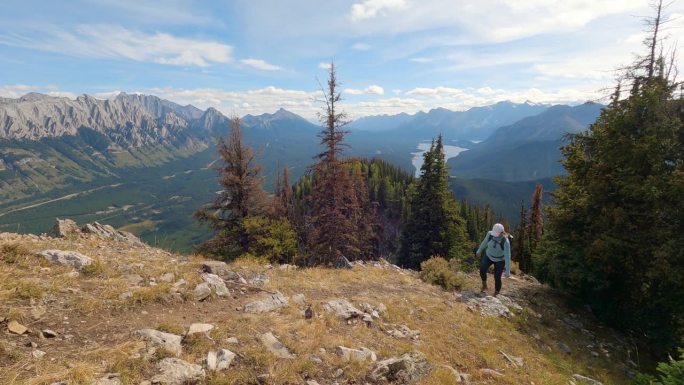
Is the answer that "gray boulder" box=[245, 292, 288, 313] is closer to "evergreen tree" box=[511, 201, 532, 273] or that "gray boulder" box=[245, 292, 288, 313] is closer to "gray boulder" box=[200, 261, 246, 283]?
"gray boulder" box=[200, 261, 246, 283]

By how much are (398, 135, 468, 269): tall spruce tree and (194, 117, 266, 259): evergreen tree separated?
1863cm

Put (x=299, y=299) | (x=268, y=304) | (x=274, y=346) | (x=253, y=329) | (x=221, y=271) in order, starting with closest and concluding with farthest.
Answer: (x=274, y=346)
(x=253, y=329)
(x=268, y=304)
(x=299, y=299)
(x=221, y=271)

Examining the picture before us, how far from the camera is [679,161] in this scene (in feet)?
45.4

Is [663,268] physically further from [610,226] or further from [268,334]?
[268,334]

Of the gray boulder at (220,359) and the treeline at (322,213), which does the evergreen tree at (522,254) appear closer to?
the treeline at (322,213)

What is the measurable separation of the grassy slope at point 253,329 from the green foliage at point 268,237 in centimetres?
944

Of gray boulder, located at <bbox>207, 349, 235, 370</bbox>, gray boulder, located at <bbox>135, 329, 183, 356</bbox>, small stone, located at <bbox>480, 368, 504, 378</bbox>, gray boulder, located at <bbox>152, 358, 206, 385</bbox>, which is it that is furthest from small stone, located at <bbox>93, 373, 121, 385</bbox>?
small stone, located at <bbox>480, 368, 504, 378</bbox>

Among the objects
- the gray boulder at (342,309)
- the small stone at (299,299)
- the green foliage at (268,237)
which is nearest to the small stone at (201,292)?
the small stone at (299,299)

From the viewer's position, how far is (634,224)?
555 inches

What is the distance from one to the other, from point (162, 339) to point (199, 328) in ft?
2.64

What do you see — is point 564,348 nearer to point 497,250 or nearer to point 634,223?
point 497,250

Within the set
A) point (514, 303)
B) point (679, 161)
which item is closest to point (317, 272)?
point (514, 303)

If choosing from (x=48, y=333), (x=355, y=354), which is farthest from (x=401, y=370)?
(x=48, y=333)

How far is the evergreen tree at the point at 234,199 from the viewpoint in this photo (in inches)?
933
